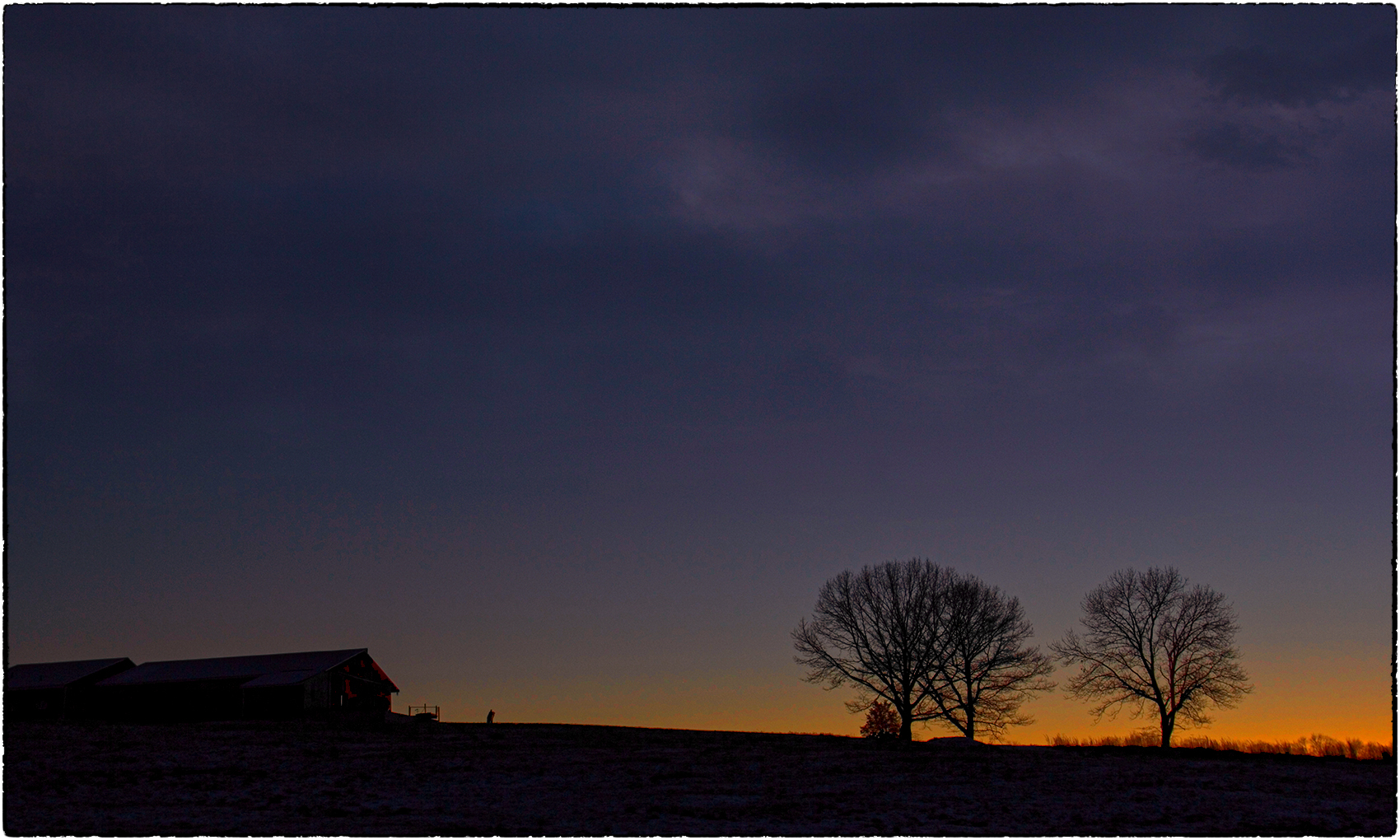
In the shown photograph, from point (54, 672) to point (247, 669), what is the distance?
16273 millimetres

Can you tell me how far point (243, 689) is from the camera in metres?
80.6

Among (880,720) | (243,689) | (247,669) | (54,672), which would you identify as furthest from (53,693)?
(880,720)

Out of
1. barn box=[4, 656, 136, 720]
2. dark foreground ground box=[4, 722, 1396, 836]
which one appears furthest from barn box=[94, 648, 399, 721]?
dark foreground ground box=[4, 722, 1396, 836]

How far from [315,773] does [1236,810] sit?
28038 millimetres

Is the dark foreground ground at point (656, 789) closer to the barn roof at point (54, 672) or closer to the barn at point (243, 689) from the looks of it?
the barn at point (243, 689)

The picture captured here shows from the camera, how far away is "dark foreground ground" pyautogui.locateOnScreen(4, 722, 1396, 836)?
1153 inches

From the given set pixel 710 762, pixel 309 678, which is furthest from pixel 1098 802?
pixel 309 678

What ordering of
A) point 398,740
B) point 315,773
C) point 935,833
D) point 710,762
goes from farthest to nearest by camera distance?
point 398,740
point 710,762
point 315,773
point 935,833

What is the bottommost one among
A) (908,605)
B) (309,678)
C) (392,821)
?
(392,821)

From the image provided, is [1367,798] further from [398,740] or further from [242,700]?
[242,700]

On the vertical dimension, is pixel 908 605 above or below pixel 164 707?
above

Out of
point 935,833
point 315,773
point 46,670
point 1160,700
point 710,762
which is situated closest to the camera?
point 935,833

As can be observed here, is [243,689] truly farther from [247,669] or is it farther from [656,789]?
[656,789]

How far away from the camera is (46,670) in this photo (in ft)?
292
